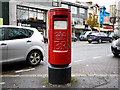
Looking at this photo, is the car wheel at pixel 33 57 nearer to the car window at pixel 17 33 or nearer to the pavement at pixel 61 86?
the car window at pixel 17 33

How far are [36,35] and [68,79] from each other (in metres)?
3.04

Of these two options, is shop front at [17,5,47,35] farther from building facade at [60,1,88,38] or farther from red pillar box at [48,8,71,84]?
red pillar box at [48,8,71,84]

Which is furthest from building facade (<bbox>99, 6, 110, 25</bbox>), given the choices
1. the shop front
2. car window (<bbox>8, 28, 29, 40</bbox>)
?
car window (<bbox>8, 28, 29, 40</bbox>)

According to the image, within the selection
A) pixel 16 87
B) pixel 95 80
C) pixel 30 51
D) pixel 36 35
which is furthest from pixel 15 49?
pixel 95 80

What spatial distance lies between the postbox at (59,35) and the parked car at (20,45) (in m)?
2.15

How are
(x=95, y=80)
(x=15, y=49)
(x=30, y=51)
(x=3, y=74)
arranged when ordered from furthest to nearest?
(x=30, y=51), (x=15, y=49), (x=3, y=74), (x=95, y=80)

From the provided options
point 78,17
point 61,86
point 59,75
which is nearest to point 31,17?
point 78,17

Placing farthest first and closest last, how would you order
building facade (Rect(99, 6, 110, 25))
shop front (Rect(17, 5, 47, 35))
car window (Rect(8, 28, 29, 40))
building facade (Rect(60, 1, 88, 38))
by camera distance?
building facade (Rect(99, 6, 110, 25)) < building facade (Rect(60, 1, 88, 38)) < shop front (Rect(17, 5, 47, 35)) < car window (Rect(8, 28, 29, 40))

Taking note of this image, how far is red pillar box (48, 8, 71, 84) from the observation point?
13.1ft

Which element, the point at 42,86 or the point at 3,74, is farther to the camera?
the point at 3,74

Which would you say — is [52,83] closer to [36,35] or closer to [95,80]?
[95,80]

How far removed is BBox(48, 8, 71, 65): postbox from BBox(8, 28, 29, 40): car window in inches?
→ 88.1

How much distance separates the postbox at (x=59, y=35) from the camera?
3.99 m

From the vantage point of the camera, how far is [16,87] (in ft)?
13.0
